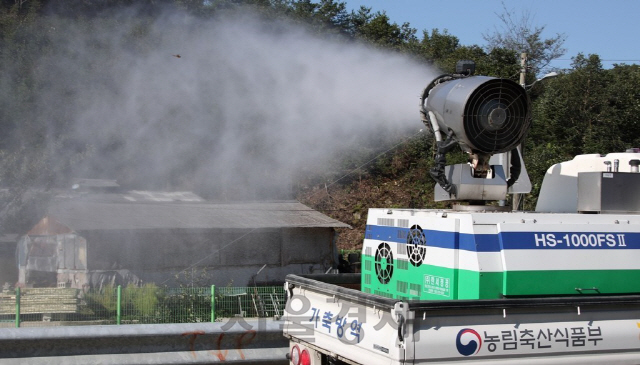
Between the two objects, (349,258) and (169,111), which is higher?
(169,111)

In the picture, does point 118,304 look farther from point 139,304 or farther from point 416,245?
point 416,245

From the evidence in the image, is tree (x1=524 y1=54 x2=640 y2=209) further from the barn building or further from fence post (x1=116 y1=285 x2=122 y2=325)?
fence post (x1=116 y1=285 x2=122 y2=325)

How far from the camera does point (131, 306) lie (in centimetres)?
1522

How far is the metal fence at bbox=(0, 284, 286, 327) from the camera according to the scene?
49.2 ft

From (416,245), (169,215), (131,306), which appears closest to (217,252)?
(169,215)

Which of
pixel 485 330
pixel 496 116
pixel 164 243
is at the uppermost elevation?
pixel 496 116

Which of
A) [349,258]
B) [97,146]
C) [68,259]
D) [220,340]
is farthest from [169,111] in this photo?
[220,340]

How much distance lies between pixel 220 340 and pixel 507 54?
22.7m

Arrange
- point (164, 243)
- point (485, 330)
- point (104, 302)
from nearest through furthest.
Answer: point (485, 330), point (104, 302), point (164, 243)

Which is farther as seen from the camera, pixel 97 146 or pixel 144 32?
pixel 97 146

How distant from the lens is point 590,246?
6086 millimetres

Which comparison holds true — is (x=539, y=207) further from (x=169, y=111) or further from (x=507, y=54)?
(x=507, y=54)

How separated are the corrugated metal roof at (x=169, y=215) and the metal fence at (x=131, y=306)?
12.2 feet

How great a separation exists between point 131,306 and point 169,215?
7.94 m
